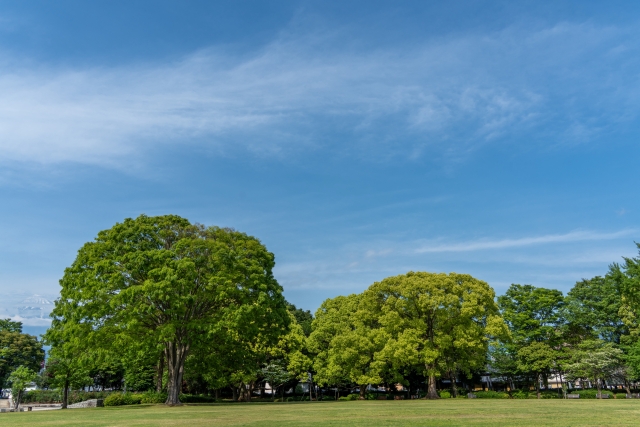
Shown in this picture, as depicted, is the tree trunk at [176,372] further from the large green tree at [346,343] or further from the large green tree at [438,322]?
the large green tree at [346,343]

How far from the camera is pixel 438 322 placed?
1964 inches

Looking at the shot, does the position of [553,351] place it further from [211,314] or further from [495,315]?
[211,314]

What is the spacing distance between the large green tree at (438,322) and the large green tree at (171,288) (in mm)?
15079

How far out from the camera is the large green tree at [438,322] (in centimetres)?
4788

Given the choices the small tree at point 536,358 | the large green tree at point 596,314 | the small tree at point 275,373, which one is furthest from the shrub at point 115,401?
the large green tree at point 596,314

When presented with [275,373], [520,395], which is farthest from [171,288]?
[520,395]

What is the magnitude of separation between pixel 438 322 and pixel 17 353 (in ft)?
203

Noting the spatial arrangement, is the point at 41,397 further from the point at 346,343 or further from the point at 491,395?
the point at 491,395

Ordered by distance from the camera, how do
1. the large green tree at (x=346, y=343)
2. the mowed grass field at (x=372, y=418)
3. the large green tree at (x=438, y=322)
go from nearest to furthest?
the mowed grass field at (x=372, y=418), the large green tree at (x=438, y=322), the large green tree at (x=346, y=343)

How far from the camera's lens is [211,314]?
37.6 meters

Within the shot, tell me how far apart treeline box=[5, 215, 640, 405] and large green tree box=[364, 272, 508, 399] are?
0.14 metres

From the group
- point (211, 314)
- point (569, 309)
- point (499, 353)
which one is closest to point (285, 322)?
point (211, 314)

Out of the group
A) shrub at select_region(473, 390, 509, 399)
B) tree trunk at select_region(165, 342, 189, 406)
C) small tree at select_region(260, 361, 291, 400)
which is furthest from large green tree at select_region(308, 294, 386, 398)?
tree trunk at select_region(165, 342, 189, 406)

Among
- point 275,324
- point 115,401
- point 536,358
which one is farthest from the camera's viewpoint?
point 536,358
